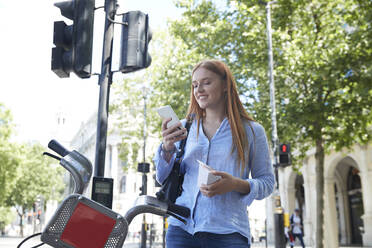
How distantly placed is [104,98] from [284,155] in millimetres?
10467

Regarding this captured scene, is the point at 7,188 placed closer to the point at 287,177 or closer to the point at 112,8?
the point at 287,177

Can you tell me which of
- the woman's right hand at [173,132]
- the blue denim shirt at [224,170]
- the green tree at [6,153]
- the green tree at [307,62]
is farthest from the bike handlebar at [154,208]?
the green tree at [6,153]

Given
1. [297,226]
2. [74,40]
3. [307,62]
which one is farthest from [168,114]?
[297,226]

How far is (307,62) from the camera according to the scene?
1447 centimetres

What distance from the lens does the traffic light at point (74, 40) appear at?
4.13 meters

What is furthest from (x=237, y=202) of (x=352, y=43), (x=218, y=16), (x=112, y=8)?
(x=218, y=16)

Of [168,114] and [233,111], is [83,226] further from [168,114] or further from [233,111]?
[233,111]

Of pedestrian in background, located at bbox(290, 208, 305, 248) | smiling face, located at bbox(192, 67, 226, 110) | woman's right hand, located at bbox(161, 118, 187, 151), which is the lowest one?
pedestrian in background, located at bbox(290, 208, 305, 248)

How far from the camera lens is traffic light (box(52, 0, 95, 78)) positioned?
4.13 meters

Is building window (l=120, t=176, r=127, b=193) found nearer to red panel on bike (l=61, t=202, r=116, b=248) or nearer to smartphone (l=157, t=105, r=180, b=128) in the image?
smartphone (l=157, t=105, r=180, b=128)

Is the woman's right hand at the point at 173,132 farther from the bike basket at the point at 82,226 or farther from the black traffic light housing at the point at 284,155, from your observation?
the black traffic light housing at the point at 284,155

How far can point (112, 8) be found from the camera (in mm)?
4445

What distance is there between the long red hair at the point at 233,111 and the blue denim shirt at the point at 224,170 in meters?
0.03

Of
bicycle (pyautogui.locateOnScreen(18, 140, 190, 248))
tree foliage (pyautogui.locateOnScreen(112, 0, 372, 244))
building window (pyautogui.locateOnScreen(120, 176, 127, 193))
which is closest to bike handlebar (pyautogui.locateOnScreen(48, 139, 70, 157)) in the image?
bicycle (pyautogui.locateOnScreen(18, 140, 190, 248))
